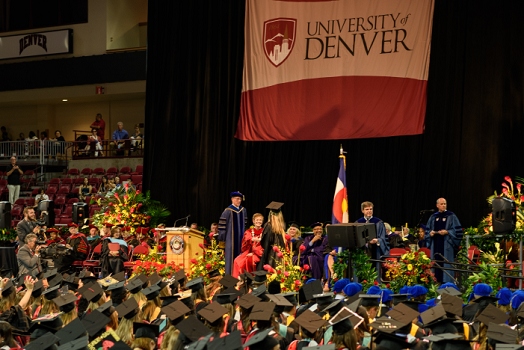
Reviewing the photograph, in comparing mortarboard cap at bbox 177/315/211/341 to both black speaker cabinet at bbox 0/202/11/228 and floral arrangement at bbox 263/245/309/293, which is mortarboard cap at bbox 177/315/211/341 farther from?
black speaker cabinet at bbox 0/202/11/228

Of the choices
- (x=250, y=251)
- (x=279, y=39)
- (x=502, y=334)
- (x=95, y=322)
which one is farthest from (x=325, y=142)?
(x=502, y=334)

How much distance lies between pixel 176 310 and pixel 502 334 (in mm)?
2545

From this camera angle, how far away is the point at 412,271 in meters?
11.5

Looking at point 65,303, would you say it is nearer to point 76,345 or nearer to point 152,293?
point 152,293

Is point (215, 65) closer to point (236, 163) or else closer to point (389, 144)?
point (236, 163)

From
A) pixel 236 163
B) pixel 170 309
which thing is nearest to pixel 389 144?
pixel 236 163

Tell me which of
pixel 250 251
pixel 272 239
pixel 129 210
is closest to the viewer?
pixel 272 239

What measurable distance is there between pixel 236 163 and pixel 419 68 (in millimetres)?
4634

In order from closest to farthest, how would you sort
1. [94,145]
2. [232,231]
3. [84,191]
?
[232,231]
[84,191]
[94,145]

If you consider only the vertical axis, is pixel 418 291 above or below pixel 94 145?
below

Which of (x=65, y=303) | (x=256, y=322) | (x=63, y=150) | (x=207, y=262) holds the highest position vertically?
(x=63, y=150)

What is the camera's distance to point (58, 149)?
26.5 m

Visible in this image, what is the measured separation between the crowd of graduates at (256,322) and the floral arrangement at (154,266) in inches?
209

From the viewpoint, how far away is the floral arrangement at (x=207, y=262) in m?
14.6
